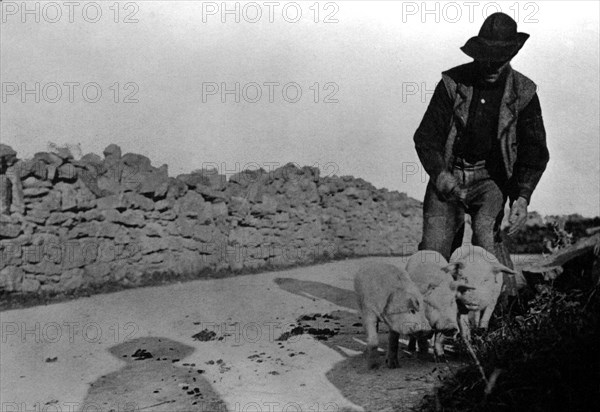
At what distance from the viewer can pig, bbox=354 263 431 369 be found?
157 inches

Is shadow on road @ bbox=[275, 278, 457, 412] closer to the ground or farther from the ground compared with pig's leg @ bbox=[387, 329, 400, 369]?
closer to the ground

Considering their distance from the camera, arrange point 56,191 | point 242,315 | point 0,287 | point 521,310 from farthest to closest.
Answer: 1. point 56,191
2. point 0,287
3. point 242,315
4. point 521,310

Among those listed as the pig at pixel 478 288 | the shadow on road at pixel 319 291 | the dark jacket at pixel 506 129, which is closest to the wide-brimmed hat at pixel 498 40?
the dark jacket at pixel 506 129

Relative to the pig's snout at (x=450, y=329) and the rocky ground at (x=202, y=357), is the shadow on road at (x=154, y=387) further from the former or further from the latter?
the pig's snout at (x=450, y=329)

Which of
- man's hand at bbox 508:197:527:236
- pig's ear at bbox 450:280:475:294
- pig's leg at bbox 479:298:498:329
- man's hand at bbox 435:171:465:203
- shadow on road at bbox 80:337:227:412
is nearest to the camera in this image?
shadow on road at bbox 80:337:227:412

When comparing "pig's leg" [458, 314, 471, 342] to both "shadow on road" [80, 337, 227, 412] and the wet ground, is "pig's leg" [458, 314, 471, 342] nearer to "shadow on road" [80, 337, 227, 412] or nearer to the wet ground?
the wet ground

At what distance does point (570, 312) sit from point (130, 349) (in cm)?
426

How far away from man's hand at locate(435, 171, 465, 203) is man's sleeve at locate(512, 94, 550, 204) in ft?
1.68

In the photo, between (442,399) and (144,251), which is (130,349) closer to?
(442,399)

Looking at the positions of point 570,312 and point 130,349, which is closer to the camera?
point 570,312

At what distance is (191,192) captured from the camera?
11.3 m

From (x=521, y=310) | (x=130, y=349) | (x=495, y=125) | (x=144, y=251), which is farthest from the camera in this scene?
(x=144, y=251)

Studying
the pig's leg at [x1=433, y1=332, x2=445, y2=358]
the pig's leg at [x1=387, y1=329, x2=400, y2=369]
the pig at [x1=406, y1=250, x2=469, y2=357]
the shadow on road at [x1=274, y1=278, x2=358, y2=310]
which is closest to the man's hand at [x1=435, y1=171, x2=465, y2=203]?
the pig at [x1=406, y1=250, x2=469, y2=357]

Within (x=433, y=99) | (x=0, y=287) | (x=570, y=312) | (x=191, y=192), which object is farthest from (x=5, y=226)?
(x=570, y=312)
